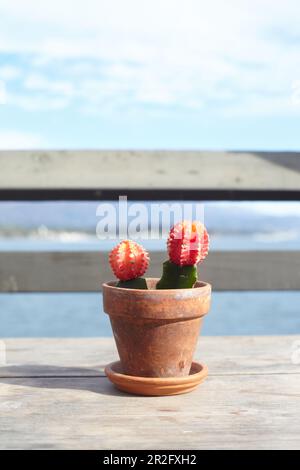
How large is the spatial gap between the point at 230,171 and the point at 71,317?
341cm

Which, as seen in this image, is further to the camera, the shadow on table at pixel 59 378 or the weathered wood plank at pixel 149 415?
the shadow on table at pixel 59 378

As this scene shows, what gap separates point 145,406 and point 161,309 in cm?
15

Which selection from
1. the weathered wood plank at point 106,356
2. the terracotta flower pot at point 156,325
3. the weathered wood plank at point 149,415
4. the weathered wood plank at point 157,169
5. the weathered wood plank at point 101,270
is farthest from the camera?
the weathered wood plank at point 101,270

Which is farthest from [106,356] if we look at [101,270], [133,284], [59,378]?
[101,270]

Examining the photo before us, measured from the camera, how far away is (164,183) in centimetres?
179

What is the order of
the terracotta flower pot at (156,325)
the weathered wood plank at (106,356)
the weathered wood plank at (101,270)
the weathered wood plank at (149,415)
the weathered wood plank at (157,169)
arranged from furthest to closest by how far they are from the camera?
the weathered wood plank at (101,270), the weathered wood plank at (157,169), the weathered wood plank at (106,356), the terracotta flower pot at (156,325), the weathered wood plank at (149,415)

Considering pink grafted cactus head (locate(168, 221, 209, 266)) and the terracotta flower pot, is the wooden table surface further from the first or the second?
pink grafted cactus head (locate(168, 221, 209, 266))

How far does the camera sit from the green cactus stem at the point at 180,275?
969 millimetres

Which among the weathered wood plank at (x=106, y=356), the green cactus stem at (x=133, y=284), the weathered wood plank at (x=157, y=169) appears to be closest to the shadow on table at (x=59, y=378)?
the weathered wood plank at (x=106, y=356)

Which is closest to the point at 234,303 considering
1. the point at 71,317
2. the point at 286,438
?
the point at 71,317

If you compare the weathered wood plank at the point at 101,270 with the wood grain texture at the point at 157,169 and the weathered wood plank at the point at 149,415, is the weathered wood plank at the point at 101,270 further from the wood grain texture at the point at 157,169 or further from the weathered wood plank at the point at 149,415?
the weathered wood plank at the point at 149,415

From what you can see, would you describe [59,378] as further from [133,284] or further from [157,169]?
[157,169]

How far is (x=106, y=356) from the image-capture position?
4.12 ft

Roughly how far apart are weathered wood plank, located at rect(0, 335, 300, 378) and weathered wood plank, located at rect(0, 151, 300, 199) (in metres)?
0.52
